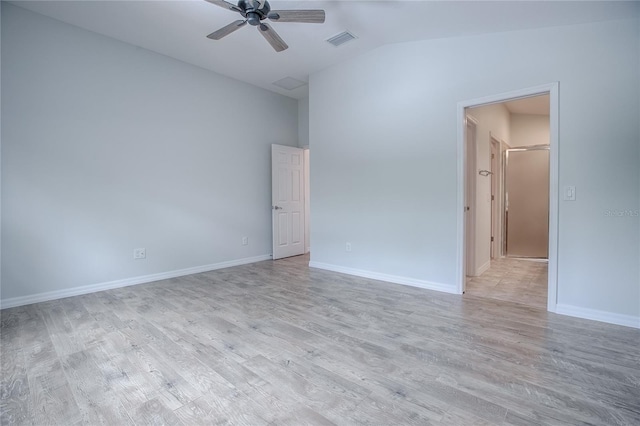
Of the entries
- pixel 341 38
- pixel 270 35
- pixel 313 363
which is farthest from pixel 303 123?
pixel 313 363

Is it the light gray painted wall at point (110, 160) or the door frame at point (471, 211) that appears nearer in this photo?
the light gray painted wall at point (110, 160)

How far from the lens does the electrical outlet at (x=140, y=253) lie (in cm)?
388

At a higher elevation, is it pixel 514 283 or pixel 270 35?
pixel 270 35

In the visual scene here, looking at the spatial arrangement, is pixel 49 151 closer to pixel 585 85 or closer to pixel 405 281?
pixel 405 281

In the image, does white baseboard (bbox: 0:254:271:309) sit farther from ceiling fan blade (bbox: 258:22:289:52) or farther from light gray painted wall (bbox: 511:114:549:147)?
light gray painted wall (bbox: 511:114:549:147)

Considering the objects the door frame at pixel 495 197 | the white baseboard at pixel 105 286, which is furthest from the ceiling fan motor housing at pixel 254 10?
the door frame at pixel 495 197

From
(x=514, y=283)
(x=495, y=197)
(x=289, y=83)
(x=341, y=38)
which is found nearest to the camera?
(x=341, y=38)

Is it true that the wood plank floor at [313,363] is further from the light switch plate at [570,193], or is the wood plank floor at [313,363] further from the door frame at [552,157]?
the light switch plate at [570,193]

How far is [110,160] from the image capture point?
365cm

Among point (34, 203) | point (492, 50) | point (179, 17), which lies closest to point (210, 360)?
point (34, 203)

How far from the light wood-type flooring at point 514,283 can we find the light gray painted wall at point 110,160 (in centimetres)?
357

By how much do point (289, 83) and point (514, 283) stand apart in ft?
14.8

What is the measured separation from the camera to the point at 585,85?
2.63 m

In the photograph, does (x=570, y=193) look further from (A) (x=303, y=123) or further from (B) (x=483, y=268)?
(A) (x=303, y=123)
